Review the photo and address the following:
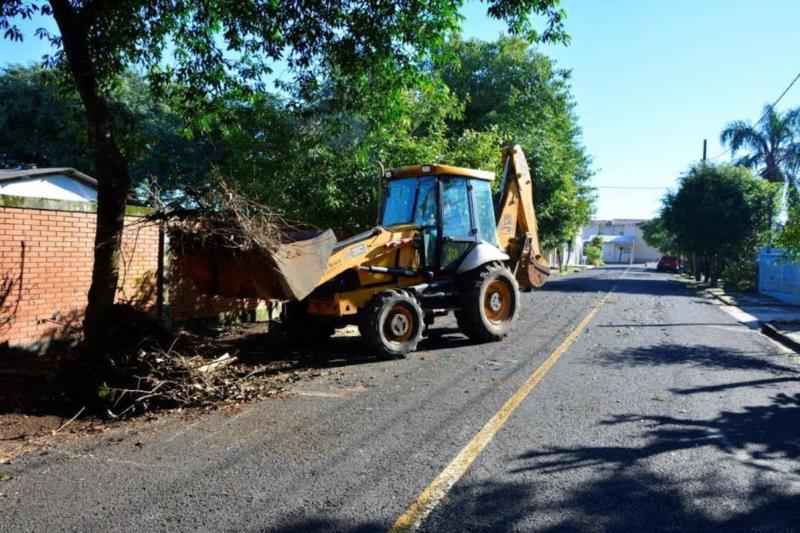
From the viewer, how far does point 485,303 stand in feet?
35.8

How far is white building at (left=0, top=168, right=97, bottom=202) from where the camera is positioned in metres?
15.0

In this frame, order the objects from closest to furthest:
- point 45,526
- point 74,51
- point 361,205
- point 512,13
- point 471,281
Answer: point 45,526 < point 74,51 < point 512,13 < point 471,281 < point 361,205

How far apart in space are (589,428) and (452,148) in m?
12.0

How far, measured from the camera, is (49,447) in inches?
207

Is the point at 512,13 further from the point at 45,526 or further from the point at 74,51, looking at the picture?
the point at 45,526

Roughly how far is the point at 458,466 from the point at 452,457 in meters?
0.20

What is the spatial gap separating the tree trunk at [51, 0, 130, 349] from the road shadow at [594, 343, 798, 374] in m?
6.66

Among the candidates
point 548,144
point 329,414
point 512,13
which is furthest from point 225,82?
point 548,144

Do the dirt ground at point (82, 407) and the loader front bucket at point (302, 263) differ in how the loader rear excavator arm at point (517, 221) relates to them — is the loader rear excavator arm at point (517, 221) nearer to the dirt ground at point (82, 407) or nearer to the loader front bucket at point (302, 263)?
the dirt ground at point (82, 407)

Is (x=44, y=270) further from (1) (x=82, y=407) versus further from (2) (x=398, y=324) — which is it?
(2) (x=398, y=324)

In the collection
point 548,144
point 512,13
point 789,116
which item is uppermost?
point 789,116

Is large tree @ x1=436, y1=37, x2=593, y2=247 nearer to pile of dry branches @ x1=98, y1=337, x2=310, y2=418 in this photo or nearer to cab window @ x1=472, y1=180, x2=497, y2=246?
cab window @ x1=472, y1=180, x2=497, y2=246

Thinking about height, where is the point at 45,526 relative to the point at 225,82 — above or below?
below

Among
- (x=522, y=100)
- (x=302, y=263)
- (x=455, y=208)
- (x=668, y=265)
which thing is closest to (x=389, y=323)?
(x=302, y=263)
